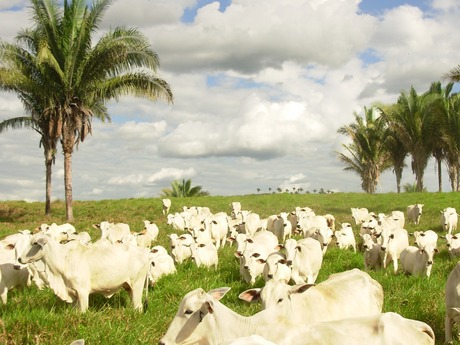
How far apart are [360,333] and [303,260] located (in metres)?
6.86

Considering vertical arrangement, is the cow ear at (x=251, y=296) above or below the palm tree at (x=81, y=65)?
below

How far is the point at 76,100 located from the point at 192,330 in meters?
22.1

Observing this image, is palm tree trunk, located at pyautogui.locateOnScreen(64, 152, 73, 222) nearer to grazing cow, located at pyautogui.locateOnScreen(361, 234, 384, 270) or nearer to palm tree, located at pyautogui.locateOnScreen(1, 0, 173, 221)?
palm tree, located at pyautogui.locateOnScreen(1, 0, 173, 221)

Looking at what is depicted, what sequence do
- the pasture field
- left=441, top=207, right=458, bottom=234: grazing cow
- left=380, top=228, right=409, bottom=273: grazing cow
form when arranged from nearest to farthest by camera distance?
1. the pasture field
2. left=380, top=228, right=409, bottom=273: grazing cow
3. left=441, top=207, right=458, bottom=234: grazing cow

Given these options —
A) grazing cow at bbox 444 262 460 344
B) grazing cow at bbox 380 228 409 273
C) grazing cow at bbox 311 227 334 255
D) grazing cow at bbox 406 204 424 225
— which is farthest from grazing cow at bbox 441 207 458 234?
grazing cow at bbox 444 262 460 344

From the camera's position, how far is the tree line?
41062 mm

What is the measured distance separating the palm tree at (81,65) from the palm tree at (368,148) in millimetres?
26599

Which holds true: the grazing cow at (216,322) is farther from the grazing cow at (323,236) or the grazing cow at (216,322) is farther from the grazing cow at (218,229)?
the grazing cow at (218,229)

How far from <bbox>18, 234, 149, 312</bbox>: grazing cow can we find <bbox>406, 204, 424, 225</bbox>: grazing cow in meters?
19.3

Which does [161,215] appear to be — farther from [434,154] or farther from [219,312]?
[434,154]

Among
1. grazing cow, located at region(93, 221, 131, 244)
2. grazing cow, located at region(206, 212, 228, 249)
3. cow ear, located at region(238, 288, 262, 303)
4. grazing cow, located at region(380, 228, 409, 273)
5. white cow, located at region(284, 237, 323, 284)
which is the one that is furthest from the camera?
grazing cow, located at region(206, 212, 228, 249)

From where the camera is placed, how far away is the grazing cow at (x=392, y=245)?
45.6ft

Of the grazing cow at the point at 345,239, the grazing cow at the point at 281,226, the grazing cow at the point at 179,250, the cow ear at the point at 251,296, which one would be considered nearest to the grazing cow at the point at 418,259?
the grazing cow at the point at 345,239

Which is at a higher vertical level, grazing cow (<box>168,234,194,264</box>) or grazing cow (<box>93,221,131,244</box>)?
grazing cow (<box>93,221,131,244</box>)
